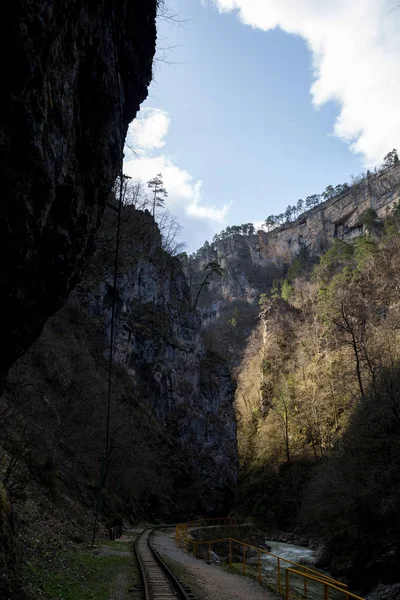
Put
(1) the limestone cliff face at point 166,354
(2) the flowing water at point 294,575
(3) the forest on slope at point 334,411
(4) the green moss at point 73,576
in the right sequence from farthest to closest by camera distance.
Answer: (1) the limestone cliff face at point 166,354, (3) the forest on slope at point 334,411, (2) the flowing water at point 294,575, (4) the green moss at point 73,576

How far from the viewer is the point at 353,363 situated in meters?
45.1

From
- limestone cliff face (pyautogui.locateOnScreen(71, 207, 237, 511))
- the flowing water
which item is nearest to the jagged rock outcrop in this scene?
the flowing water

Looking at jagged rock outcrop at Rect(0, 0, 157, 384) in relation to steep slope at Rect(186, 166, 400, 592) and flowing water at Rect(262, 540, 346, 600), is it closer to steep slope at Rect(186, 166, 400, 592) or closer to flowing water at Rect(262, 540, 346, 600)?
flowing water at Rect(262, 540, 346, 600)

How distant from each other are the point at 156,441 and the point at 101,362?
29.5 feet

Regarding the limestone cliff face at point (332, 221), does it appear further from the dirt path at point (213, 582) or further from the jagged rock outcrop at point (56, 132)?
the jagged rock outcrop at point (56, 132)

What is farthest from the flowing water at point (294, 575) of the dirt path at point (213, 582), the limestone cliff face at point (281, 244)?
the limestone cliff face at point (281, 244)

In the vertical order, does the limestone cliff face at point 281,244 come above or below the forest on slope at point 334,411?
above

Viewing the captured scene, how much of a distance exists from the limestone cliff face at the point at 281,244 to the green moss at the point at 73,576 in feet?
268

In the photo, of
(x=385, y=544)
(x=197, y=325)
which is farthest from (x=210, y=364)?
(x=385, y=544)

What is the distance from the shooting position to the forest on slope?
60.3ft

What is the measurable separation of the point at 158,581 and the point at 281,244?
115m

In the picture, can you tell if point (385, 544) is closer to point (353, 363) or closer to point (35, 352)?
point (35, 352)

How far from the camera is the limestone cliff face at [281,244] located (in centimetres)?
9100

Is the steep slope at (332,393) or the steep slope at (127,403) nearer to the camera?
the steep slope at (127,403)
